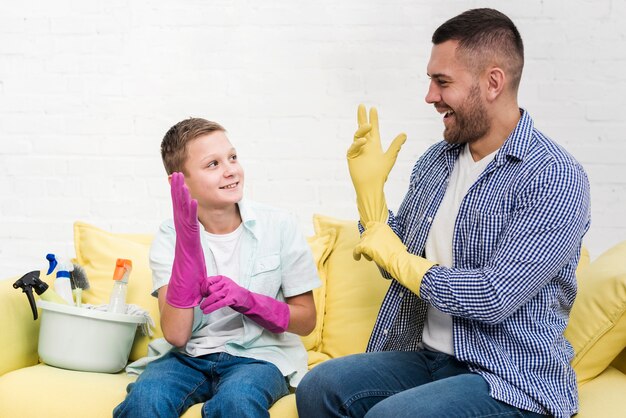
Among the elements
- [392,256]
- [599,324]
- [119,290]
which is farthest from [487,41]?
[119,290]

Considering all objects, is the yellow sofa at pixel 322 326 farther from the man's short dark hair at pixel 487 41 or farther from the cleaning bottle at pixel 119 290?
the man's short dark hair at pixel 487 41

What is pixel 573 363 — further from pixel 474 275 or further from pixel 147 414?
pixel 147 414

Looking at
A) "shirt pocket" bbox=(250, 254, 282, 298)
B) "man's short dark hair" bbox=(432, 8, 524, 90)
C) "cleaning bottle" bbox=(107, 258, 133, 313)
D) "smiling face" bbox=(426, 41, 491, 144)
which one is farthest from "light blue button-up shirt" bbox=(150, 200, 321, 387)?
"man's short dark hair" bbox=(432, 8, 524, 90)

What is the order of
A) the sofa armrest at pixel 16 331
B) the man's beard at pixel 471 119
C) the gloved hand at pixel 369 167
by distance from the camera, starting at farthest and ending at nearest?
the sofa armrest at pixel 16 331
the gloved hand at pixel 369 167
the man's beard at pixel 471 119

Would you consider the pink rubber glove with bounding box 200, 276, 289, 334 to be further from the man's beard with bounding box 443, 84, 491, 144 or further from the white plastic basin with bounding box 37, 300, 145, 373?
the man's beard with bounding box 443, 84, 491, 144

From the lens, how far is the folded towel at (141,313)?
216 cm

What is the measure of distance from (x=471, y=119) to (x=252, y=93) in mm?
1292

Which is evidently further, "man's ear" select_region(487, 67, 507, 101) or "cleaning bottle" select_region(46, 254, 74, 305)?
"cleaning bottle" select_region(46, 254, 74, 305)

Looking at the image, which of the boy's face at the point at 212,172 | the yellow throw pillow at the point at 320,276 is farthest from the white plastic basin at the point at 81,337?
the yellow throw pillow at the point at 320,276

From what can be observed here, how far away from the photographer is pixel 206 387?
6.35 feet

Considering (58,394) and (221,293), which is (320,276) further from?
(58,394)

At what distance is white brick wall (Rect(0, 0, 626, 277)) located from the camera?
9.48ft

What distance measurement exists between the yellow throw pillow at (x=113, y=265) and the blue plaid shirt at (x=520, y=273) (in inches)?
35.8

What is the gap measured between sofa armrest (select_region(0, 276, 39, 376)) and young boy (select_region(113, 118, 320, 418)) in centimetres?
38
